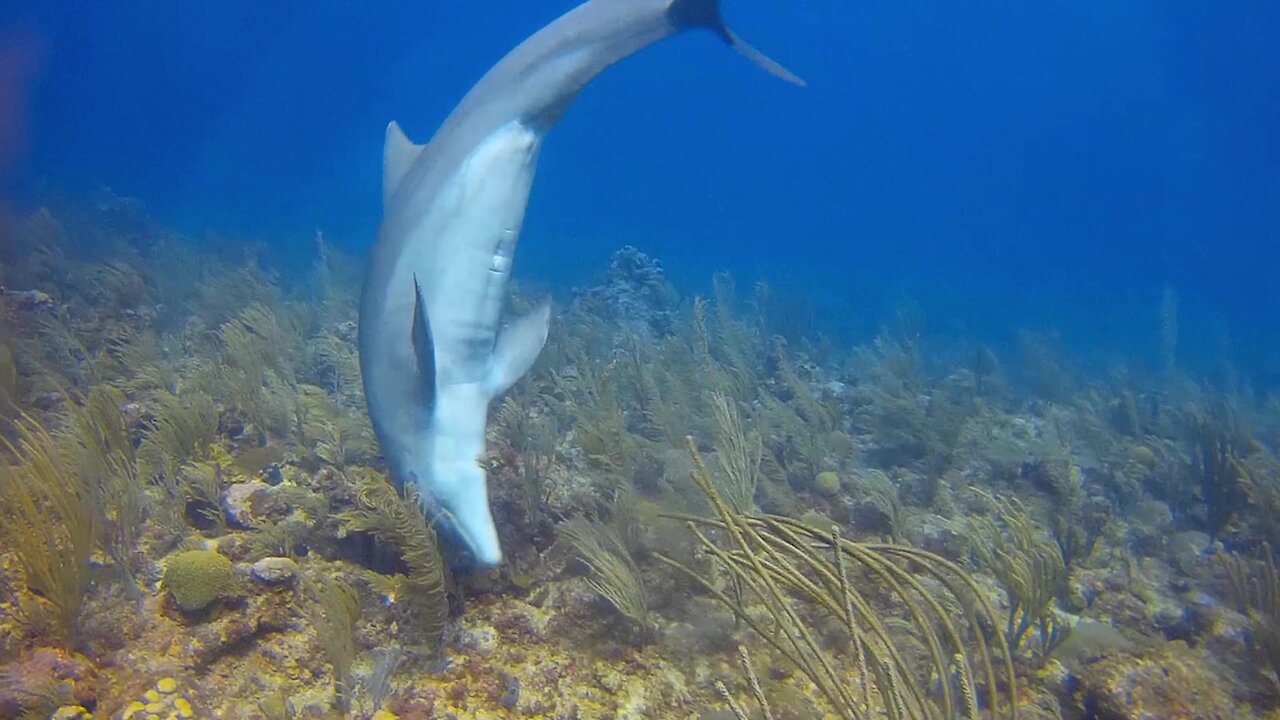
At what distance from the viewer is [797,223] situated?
12406 centimetres

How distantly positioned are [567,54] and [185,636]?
3.62 m

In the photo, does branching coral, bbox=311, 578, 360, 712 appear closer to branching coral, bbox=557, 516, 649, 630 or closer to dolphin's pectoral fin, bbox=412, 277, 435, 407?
dolphin's pectoral fin, bbox=412, 277, 435, 407

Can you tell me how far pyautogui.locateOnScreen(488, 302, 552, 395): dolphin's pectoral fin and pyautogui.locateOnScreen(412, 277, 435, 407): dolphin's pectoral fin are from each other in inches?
15.3

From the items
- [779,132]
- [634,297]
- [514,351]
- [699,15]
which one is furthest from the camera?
[779,132]

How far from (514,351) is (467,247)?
0.62 meters

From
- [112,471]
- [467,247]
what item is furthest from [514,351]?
[112,471]

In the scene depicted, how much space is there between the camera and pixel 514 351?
3359 millimetres

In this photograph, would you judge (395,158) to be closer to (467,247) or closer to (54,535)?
(467,247)

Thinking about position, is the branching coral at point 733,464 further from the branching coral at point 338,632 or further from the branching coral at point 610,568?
the branching coral at point 338,632

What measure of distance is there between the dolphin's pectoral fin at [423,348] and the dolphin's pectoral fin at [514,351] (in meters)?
0.39

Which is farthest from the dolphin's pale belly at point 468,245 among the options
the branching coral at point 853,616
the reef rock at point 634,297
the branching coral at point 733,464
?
the reef rock at point 634,297

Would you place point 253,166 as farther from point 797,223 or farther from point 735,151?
point 735,151

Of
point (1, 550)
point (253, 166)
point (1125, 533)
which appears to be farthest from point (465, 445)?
point (253, 166)

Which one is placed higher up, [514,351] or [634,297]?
[634,297]
